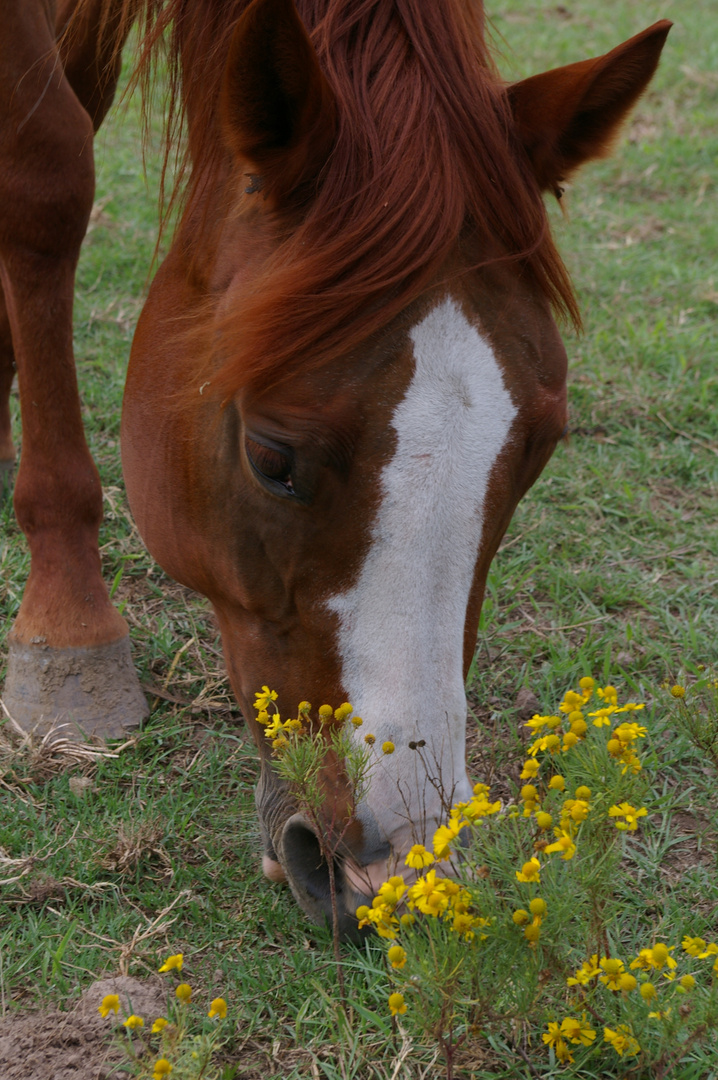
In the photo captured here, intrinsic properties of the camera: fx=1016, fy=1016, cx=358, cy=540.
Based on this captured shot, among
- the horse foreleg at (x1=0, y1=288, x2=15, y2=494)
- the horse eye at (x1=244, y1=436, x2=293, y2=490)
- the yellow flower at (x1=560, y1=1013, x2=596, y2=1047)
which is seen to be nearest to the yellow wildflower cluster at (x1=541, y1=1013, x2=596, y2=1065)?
the yellow flower at (x1=560, y1=1013, x2=596, y2=1047)

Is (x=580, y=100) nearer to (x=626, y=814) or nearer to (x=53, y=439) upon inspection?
(x=626, y=814)

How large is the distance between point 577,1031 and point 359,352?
106 centimetres

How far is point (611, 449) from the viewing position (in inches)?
152

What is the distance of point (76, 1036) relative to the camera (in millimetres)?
1649

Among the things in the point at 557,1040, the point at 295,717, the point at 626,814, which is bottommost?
the point at 557,1040

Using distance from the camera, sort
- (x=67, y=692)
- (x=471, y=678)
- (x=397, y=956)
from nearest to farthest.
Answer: (x=397, y=956) < (x=67, y=692) < (x=471, y=678)

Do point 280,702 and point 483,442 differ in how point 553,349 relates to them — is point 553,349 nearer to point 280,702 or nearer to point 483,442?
point 483,442

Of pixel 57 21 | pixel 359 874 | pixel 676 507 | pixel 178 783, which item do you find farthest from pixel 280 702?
pixel 676 507

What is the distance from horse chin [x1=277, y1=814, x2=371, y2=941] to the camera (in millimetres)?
1730

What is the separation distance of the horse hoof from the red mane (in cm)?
107

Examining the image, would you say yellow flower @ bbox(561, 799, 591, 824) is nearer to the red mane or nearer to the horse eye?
the horse eye

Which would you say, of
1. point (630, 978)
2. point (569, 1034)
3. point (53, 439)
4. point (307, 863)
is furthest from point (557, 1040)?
point (53, 439)

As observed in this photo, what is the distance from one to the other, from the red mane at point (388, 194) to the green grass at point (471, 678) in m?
0.49

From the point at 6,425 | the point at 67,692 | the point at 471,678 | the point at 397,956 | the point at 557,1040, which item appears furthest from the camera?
the point at 6,425
